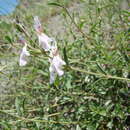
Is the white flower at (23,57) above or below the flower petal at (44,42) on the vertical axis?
below

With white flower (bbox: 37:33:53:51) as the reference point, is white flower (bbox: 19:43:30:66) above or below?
below

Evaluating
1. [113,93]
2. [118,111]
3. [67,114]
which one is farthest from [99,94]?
[67,114]

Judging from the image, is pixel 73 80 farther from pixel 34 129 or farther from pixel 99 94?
pixel 34 129

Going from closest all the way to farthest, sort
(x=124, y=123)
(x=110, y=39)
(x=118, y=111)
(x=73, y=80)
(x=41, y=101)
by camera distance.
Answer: (x=118, y=111) < (x=124, y=123) < (x=73, y=80) < (x=110, y=39) < (x=41, y=101)

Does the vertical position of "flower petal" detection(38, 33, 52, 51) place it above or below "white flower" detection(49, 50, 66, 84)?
above

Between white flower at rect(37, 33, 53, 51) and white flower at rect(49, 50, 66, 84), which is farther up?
white flower at rect(37, 33, 53, 51)

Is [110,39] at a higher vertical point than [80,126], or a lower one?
higher

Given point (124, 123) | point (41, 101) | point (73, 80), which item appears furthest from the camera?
point (41, 101)

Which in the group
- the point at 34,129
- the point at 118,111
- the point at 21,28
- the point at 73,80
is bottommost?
the point at 34,129

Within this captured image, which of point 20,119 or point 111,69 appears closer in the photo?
point 20,119

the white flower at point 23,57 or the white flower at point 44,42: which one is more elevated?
the white flower at point 44,42
